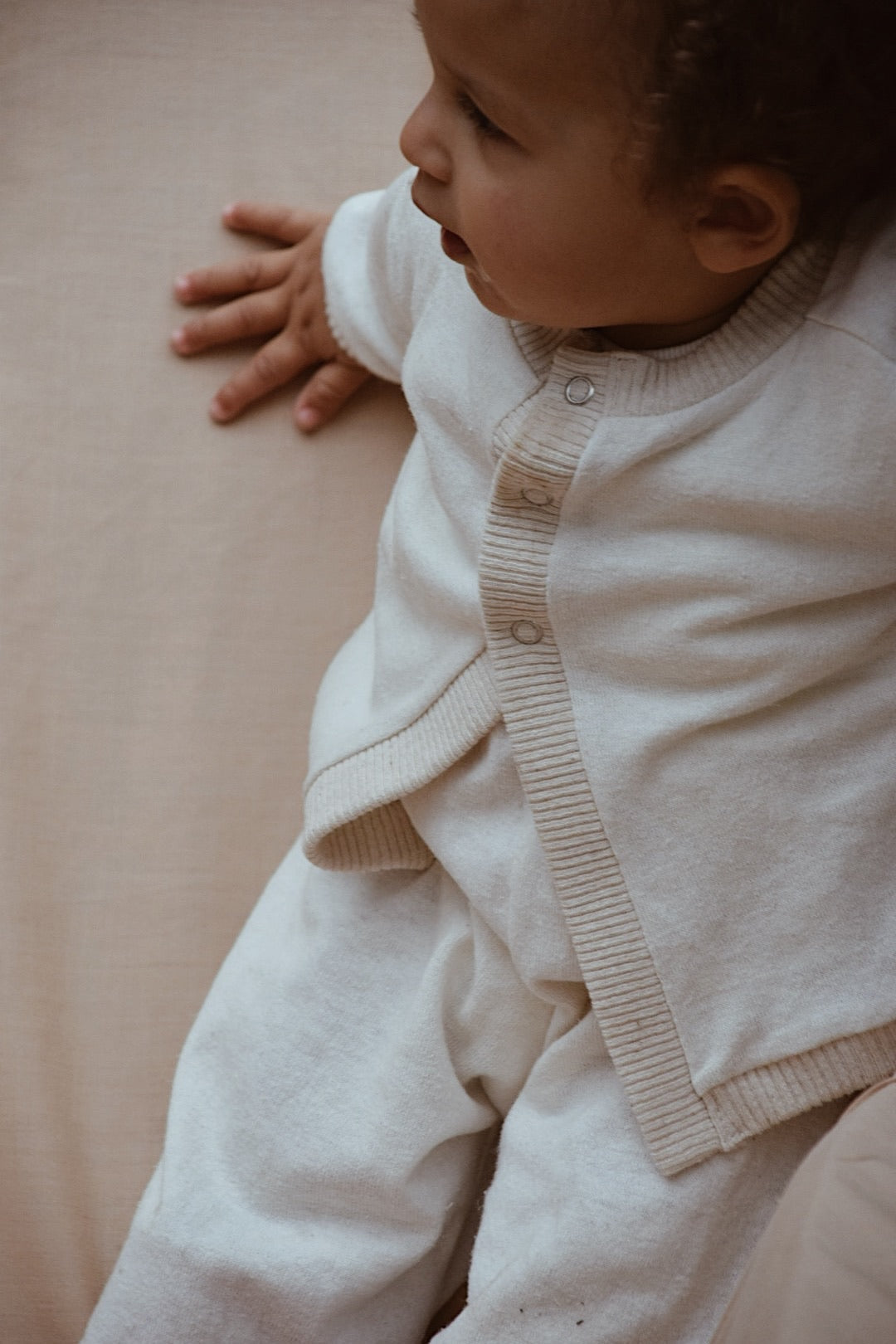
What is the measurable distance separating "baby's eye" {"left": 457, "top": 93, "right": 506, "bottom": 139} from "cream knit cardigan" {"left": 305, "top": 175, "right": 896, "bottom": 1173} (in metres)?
0.13

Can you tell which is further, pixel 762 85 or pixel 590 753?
pixel 590 753

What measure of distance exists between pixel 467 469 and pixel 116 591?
0.92 feet

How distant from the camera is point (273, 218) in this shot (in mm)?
1045

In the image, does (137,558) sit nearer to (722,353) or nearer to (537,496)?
(537,496)

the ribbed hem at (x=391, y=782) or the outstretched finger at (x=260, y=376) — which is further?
the outstretched finger at (x=260, y=376)

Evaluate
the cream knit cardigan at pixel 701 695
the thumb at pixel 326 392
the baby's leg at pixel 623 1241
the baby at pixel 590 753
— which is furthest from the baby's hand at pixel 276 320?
the baby's leg at pixel 623 1241

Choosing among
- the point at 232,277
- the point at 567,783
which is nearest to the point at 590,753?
the point at 567,783

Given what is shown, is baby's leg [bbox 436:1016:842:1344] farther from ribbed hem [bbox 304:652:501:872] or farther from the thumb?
the thumb

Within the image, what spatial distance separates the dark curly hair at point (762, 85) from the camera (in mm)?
600

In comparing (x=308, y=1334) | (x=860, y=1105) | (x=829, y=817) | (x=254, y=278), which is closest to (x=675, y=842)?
(x=829, y=817)

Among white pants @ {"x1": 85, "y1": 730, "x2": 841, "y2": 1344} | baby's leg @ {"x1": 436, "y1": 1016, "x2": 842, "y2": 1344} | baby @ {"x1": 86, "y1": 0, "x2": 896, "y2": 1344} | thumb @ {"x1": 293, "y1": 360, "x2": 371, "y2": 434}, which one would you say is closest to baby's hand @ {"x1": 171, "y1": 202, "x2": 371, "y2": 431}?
thumb @ {"x1": 293, "y1": 360, "x2": 371, "y2": 434}

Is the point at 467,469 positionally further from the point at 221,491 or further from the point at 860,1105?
the point at 860,1105

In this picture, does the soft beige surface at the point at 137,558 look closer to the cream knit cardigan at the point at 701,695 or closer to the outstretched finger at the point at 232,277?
the outstretched finger at the point at 232,277

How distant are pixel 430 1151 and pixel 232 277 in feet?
2.01
